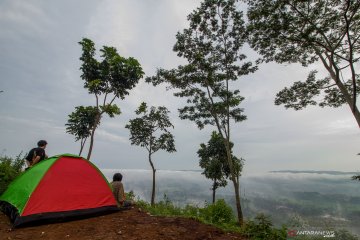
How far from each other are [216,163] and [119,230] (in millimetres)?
20595

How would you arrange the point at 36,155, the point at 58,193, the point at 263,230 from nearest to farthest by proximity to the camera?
the point at 263,230
the point at 58,193
the point at 36,155

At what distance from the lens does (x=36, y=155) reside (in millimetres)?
8297

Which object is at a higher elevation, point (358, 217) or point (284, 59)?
point (284, 59)

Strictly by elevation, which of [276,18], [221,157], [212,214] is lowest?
[212,214]

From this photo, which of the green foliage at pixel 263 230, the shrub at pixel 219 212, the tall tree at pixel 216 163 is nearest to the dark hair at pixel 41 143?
the shrub at pixel 219 212

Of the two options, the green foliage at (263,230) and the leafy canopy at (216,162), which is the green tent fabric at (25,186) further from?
the leafy canopy at (216,162)

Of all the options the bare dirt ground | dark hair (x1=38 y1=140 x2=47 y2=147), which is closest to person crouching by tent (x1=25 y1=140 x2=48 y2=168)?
dark hair (x1=38 y1=140 x2=47 y2=147)

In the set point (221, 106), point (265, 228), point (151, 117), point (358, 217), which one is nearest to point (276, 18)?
point (221, 106)

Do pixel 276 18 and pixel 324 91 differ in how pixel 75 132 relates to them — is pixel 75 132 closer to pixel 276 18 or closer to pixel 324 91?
pixel 276 18

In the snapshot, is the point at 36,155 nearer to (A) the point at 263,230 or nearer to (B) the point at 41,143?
(B) the point at 41,143

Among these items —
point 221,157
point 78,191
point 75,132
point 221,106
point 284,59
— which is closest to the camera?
point 78,191

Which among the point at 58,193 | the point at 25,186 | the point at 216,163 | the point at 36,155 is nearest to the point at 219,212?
the point at 58,193

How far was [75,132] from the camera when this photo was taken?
21.1 m

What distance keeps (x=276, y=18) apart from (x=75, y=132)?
19561 millimetres
